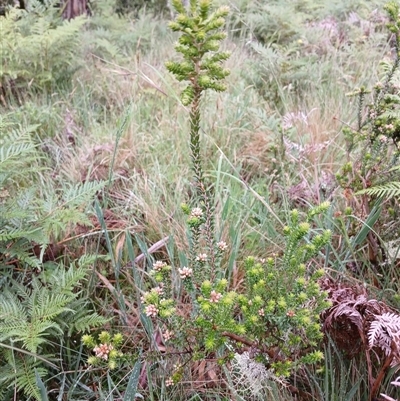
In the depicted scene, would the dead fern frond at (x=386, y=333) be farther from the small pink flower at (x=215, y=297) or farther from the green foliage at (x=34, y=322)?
the green foliage at (x=34, y=322)

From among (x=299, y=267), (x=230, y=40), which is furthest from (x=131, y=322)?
(x=230, y=40)

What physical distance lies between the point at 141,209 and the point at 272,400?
3.76 feet

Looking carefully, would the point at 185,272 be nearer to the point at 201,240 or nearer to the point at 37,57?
the point at 201,240

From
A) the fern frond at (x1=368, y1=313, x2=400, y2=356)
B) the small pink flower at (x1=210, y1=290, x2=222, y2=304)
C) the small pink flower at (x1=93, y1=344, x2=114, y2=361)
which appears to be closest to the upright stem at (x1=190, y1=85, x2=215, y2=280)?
the small pink flower at (x1=210, y1=290, x2=222, y2=304)

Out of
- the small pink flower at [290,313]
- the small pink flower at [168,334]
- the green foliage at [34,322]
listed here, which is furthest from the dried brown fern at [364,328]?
the green foliage at [34,322]

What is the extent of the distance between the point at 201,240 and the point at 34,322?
2.43 ft

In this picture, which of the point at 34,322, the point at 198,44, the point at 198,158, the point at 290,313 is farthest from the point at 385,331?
the point at 34,322

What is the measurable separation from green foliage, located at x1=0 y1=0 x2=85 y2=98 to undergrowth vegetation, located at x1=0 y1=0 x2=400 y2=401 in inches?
1.0

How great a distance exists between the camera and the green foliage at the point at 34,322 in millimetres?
1380

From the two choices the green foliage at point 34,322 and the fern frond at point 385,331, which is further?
the green foliage at point 34,322

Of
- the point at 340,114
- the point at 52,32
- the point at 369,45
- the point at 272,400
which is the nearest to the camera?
the point at 272,400

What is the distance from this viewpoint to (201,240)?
1.95 meters

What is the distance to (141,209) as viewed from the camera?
2244 millimetres

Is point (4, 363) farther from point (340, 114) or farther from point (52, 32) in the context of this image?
point (52, 32)
